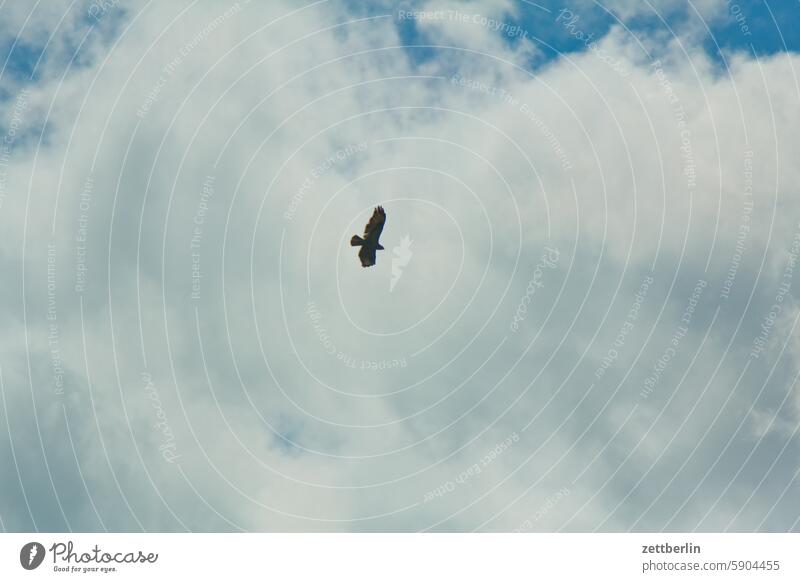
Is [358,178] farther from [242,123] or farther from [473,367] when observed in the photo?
[473,367]
